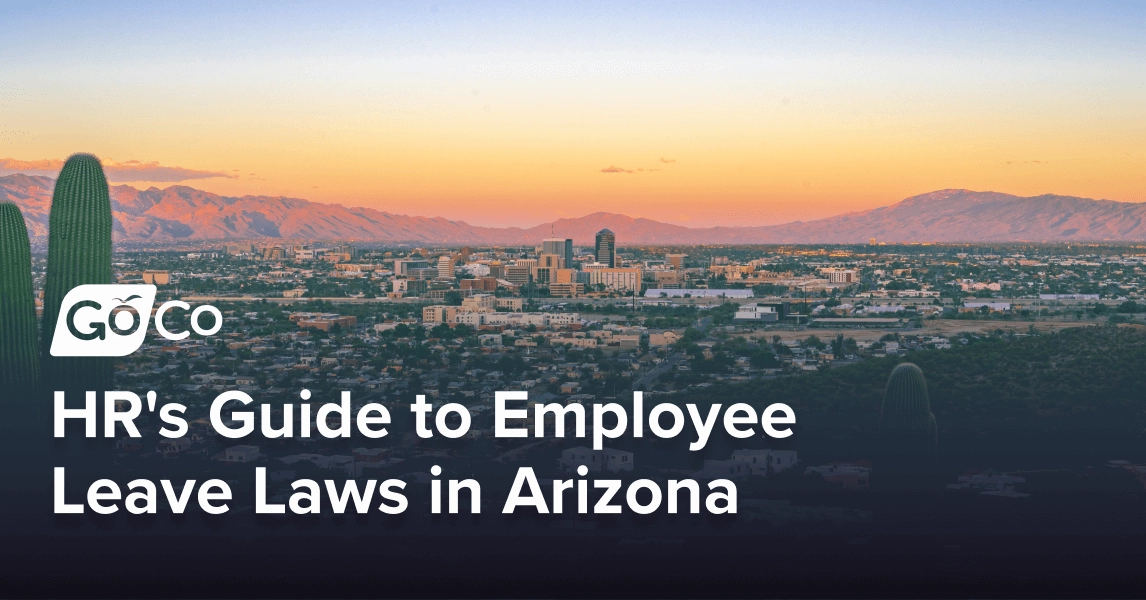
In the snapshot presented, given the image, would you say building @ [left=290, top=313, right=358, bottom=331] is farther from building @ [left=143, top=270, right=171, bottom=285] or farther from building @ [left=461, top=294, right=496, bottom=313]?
building @ [left=143, top=270, right=171, bottom=285]

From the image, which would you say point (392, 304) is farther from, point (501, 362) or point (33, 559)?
point (33, 559)

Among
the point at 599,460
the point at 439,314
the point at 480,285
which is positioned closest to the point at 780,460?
the point at 599,460

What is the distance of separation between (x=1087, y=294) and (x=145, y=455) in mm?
46896

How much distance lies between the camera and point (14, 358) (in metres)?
23.2

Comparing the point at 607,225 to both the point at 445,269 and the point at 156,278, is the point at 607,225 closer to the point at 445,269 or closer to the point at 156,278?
the point at 445,269

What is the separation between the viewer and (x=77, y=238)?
23.8 metres

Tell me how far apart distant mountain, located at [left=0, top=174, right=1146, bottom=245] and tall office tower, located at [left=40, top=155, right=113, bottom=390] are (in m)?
119

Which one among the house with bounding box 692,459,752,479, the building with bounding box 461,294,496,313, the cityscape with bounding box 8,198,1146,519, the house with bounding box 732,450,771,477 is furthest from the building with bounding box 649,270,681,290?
the house with bounding box 692,459,752,479

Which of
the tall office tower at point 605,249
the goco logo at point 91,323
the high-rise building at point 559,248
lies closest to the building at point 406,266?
the high-rise building at point 559,248

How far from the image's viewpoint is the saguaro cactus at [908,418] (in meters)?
20.6

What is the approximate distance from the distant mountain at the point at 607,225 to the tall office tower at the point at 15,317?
120 metres

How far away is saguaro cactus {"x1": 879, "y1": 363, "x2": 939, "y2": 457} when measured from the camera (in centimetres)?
2059

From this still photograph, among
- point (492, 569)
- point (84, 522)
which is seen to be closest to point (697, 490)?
point (492, 569)

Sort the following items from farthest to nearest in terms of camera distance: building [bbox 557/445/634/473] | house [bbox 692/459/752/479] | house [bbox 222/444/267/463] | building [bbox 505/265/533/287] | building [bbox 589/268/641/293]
Answer: building [bbox 505/265/533/287]
building [bbox 589/268/641/293]
house [bbox 222/444/267/463]
building [bbox 557/445/634/473]
house [bbox 692/459/752/479]
